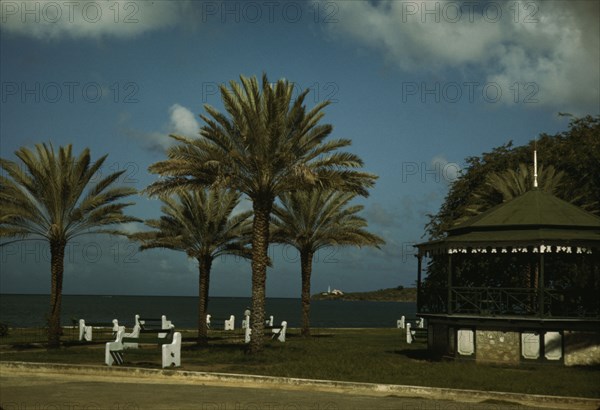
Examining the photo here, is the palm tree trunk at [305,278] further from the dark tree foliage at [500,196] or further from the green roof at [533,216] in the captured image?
the green roof at [533,216]

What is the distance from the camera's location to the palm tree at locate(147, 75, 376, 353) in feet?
87.9

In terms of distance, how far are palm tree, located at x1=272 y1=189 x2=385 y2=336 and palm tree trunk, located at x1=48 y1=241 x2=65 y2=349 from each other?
40.1 feet

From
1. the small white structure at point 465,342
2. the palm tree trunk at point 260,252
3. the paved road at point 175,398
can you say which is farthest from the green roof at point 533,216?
the paved road at point 175,398

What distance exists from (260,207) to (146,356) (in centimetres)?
672

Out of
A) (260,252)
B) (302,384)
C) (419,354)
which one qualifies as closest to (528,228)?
(419,354)

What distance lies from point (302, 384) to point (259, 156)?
1022 centimetres

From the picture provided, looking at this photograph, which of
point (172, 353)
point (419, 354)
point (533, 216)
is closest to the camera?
point (172, 353)

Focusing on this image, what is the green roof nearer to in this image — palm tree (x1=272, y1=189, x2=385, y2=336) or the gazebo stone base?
the gazebo stone base

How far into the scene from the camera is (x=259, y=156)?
2706cm

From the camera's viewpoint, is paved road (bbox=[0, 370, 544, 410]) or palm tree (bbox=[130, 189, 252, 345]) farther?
palm tree (bbox=[130, 189, 252, 345])

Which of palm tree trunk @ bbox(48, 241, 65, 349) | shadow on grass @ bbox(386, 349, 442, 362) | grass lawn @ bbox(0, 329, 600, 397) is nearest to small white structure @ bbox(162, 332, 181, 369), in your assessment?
grass lawn @ bbox(0, 329, 600, 397)

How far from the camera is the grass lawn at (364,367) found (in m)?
19.4

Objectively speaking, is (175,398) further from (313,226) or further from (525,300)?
(313,226)

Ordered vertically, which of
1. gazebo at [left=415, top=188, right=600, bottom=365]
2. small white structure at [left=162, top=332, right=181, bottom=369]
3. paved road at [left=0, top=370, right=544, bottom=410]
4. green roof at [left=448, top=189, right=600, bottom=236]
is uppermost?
green roof at [left=448, top=189, right=600, bottom=236]
